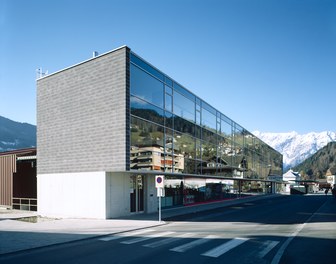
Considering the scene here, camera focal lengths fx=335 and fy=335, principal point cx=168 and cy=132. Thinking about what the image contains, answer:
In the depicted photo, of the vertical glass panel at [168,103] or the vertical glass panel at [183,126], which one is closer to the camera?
the vertical glass panel at [168,103]

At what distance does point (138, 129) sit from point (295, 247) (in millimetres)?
11560

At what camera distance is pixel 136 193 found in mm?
22484

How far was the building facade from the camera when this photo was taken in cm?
1958

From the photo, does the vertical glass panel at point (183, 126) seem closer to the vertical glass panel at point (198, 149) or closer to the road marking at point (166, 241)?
the vertical glass panel at point (198, 149)

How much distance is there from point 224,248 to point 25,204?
833 inches

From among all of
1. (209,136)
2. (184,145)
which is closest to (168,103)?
(184,145)

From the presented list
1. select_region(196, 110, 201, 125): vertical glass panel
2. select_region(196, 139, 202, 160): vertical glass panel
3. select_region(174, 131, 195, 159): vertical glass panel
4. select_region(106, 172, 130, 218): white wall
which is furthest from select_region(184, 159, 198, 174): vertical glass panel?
select_region(106, 172, 130, 218): white wall

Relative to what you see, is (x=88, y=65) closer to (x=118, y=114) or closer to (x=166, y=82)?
(x=118, y=114)

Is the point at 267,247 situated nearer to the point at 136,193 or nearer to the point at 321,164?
the point at 136,193

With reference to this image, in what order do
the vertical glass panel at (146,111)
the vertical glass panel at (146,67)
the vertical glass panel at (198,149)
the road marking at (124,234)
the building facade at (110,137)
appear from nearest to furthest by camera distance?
the road marking at (124,234) → the building facade at (110,137) → the vertical glass panel at (146,111) → the vertical glass panel at (146,67) → the vertical glass panel at (198,149)

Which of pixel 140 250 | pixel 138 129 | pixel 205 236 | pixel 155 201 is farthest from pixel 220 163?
pixel 140 250

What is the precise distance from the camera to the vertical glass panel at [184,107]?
26078 mm

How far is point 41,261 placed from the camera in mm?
9359

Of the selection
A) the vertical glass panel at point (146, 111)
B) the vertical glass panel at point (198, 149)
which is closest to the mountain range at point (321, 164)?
the vertical glass panel at point (198, 149)
